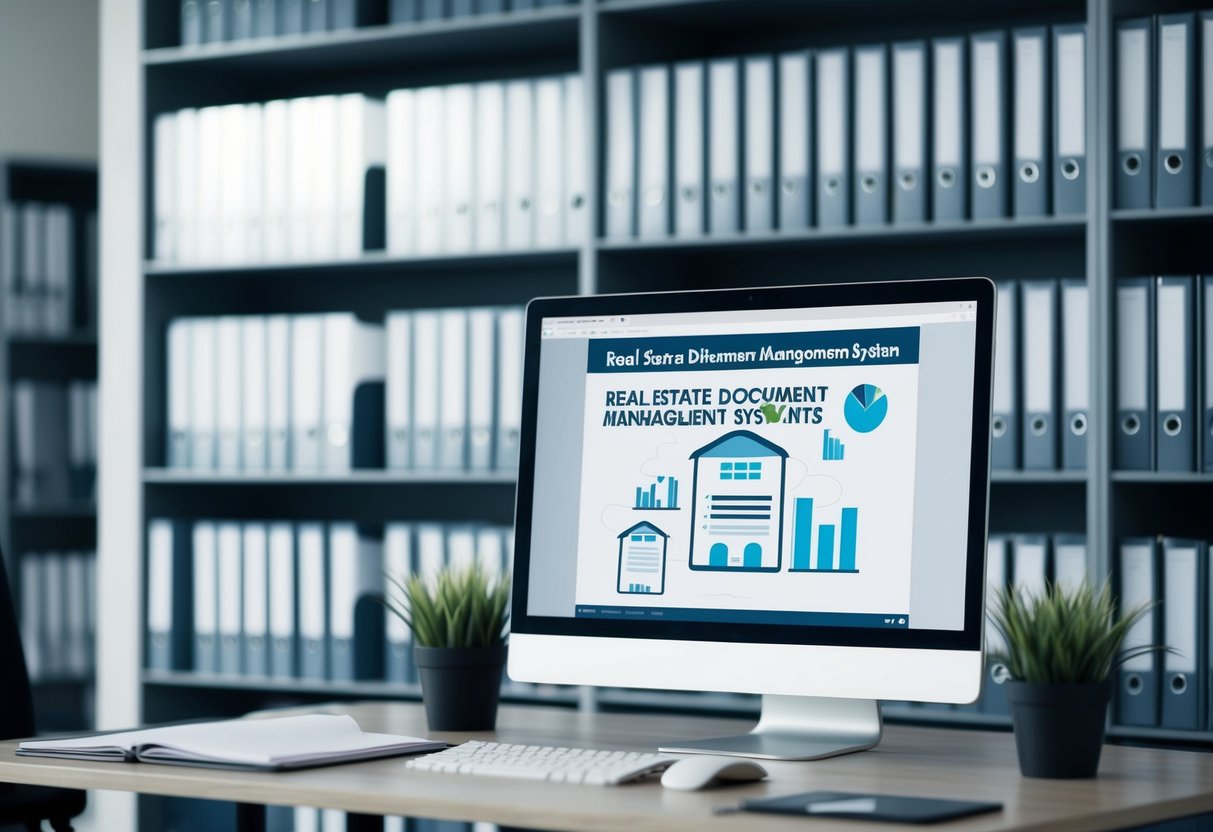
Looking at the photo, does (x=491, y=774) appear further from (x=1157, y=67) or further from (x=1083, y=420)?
(x=1157, y=67)

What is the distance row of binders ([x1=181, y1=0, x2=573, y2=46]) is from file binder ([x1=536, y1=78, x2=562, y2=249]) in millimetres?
183

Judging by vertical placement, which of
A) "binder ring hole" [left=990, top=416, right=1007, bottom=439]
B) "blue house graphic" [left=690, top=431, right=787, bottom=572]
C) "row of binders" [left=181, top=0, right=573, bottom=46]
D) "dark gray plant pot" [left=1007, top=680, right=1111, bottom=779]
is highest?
"row of binders" [left=181, top=0, right=573, bottom=46]

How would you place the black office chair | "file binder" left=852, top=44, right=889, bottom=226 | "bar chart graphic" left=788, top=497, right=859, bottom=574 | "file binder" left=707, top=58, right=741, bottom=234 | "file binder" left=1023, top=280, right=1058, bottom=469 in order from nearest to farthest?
1. "bar chart graphic" left=788, top=497, right=859, bottom=574
2. the black office chair
3. "file binder" left=1023, top=280, right=1058, bottom=469
4. "file binder" left=852, top=44, right=889, bottom=226
5. "file binder" left=707, top=58, right=741, bottom=234

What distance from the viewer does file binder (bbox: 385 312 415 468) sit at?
125 inches

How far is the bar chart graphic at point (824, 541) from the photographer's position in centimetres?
170

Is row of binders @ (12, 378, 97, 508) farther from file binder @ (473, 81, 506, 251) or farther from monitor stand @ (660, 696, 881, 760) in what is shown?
monitor stand @ (660, 696, 881, 760)

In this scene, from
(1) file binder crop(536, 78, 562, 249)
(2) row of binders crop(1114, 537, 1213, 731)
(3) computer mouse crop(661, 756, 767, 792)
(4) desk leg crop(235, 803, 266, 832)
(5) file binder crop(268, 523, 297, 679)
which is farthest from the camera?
(5) file binder crop(268, 523, 297, 679)

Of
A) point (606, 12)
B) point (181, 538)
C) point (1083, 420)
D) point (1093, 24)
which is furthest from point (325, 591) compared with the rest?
point (1093, 24)

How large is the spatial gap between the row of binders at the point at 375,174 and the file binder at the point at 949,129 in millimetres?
626

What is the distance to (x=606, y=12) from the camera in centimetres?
298

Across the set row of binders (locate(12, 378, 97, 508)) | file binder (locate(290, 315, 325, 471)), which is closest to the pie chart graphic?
file binder (locate(290, 315, 325, 471))

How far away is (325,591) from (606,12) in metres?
1.21

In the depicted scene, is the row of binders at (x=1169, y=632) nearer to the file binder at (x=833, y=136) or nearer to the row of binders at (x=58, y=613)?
the file binder at (x=833, y=136)

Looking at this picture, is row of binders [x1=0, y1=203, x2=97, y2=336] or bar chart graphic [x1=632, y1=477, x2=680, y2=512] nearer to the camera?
bar chart graphic [x1=632, y1=477, x2=680, y2=512]
